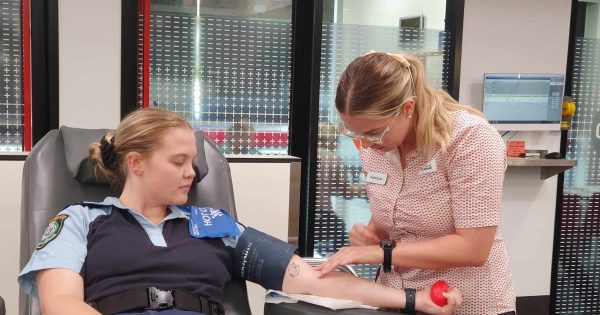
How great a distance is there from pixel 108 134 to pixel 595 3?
3.30m

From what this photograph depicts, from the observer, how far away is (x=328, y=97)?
3.43 metres

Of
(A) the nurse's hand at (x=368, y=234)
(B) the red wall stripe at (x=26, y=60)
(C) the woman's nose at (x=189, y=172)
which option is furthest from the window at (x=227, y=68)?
(A) the nurse's hand at (x=368, y=234)

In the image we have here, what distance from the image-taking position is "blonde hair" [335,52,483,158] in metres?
1.36

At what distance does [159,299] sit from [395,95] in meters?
0.73

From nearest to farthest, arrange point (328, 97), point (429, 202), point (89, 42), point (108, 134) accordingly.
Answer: point (429, 202)
point (108, 134)
point (89, 42)
point (328, 97)

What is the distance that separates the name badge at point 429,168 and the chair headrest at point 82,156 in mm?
645

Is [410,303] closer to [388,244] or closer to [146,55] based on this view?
[388,244]

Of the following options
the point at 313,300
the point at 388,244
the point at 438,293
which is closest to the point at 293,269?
the point at 313,300

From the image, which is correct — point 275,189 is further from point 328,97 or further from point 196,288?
point 328,97

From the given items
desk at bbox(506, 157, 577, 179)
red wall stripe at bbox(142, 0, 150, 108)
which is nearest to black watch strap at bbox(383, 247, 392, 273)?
red wall stripe at bbox(142, 0, 150, 108)

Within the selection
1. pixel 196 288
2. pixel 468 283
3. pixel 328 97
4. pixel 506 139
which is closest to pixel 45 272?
pixel 196 288

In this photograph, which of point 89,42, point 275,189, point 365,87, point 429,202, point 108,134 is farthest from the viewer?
point 89,42

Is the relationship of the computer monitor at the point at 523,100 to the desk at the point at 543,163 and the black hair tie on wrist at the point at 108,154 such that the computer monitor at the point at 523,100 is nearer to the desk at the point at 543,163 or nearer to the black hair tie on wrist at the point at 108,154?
the desk at the point at 543,163

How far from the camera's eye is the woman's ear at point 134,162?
1.61m
